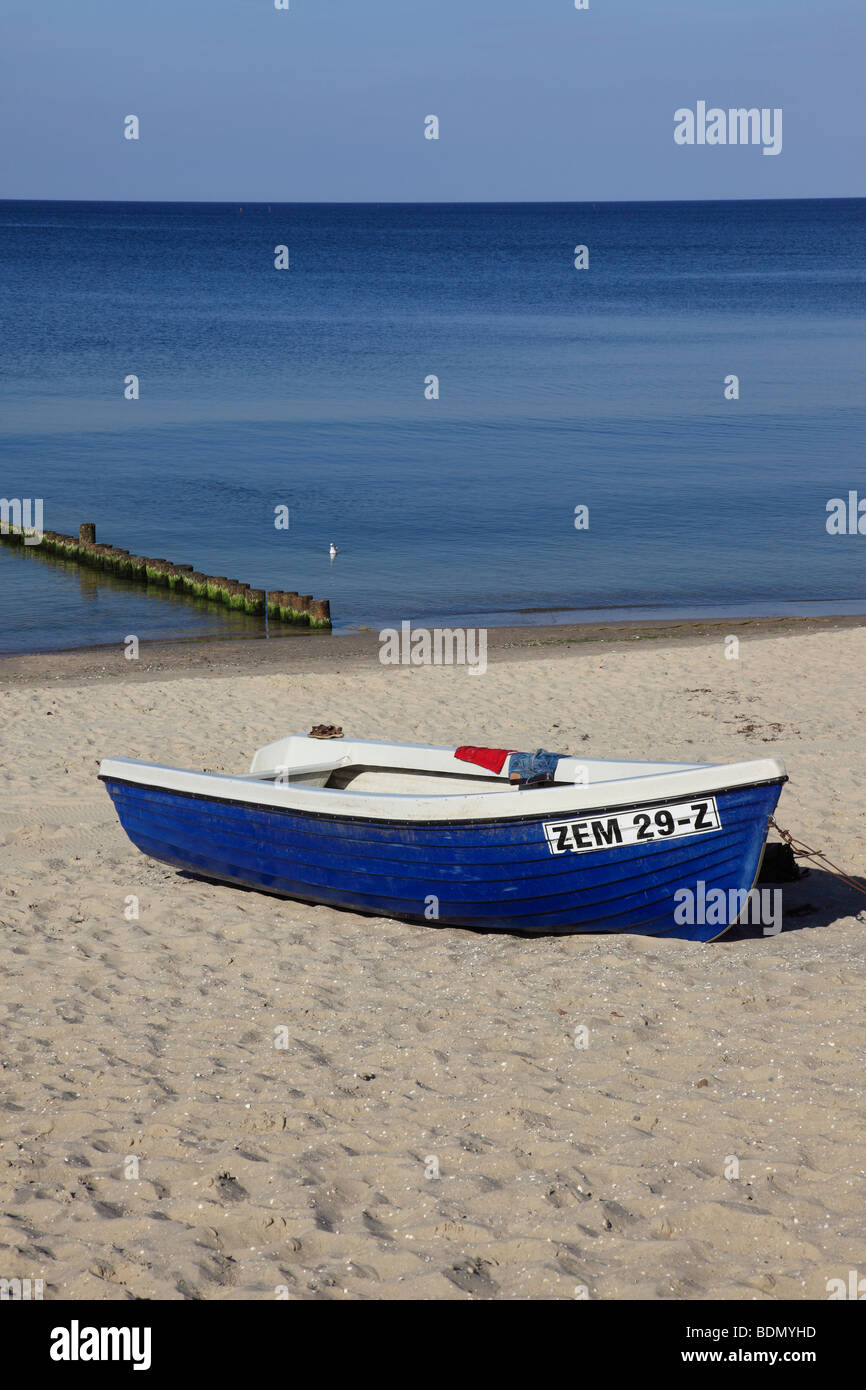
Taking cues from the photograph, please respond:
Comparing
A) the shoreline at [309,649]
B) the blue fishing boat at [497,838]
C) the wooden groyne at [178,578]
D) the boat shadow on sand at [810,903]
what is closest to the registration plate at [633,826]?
the blue fishing boat at [497,838]

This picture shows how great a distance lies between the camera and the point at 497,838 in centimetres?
820

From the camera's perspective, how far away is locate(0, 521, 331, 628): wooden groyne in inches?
835

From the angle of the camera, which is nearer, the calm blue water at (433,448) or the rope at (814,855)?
the rope at (814,855)

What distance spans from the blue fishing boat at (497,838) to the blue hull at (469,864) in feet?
0.03

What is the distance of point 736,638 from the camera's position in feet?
63.6

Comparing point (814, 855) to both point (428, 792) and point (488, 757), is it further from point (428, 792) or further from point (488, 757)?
point (428, 792)

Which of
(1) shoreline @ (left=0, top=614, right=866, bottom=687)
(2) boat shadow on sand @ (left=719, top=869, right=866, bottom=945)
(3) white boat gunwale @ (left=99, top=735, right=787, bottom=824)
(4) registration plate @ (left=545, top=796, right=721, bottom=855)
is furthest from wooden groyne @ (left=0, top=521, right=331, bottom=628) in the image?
(4) registration plate @ (left=545, top=796, right=721, bottom=855)

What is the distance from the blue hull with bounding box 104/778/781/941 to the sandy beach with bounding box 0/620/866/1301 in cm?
19

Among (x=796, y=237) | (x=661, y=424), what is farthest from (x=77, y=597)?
(x=796, y=237)

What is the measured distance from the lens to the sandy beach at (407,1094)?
5289 millimetres

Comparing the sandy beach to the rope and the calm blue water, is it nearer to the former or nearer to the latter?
the rope

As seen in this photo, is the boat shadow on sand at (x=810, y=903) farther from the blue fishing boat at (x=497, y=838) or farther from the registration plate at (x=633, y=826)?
the registration plate at (x=633, y=826)

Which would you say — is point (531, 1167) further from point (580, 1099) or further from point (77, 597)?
point (77, 597)

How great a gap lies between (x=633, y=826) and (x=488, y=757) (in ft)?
7.04
